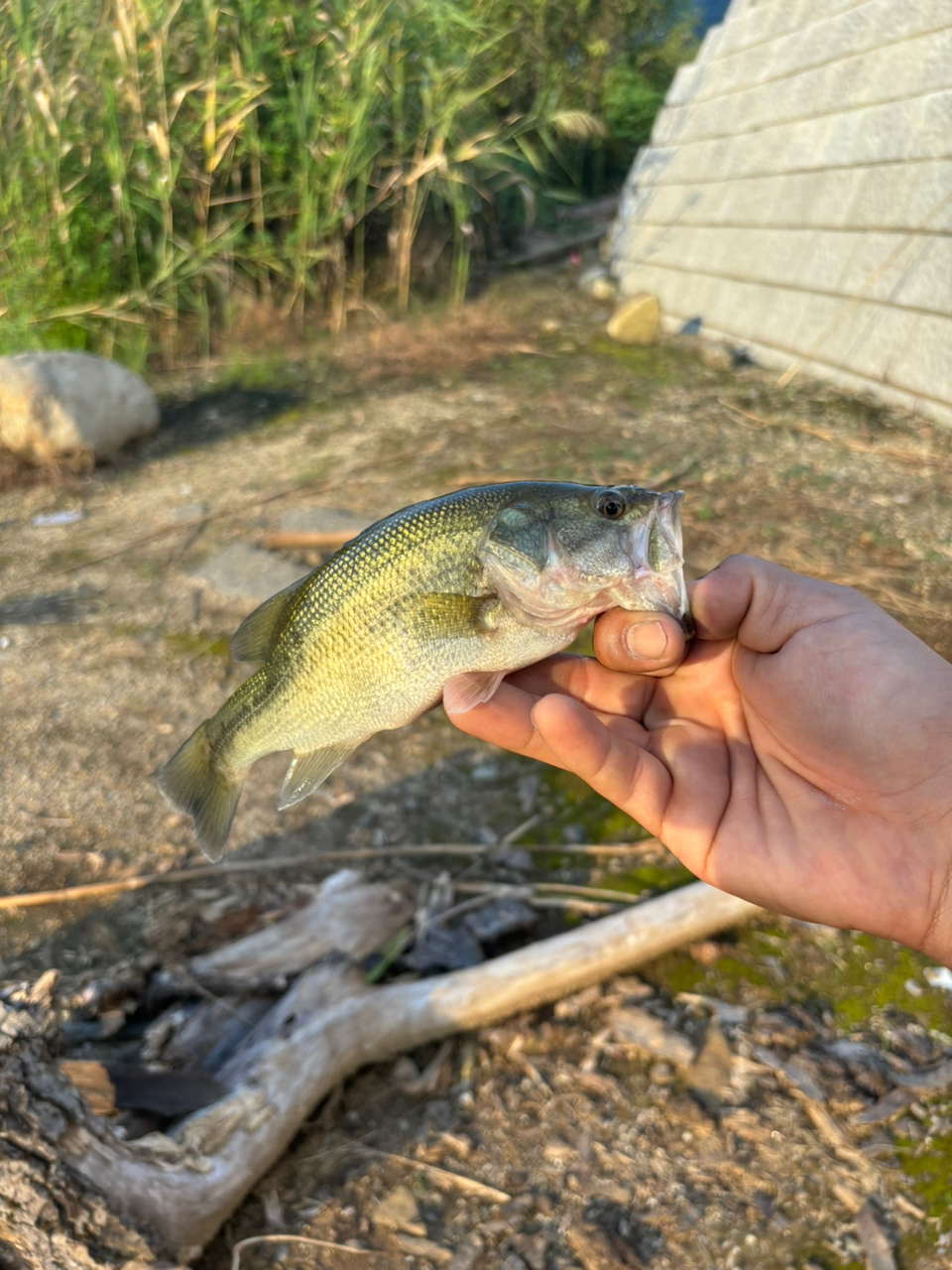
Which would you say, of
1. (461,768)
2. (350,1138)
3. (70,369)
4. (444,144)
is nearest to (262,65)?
(444,144)

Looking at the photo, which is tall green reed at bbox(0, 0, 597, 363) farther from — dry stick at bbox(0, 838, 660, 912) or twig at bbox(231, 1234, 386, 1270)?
twig at bbox(231, 1234, 386, 1270)

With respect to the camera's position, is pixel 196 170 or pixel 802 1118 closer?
pixel 802 1118

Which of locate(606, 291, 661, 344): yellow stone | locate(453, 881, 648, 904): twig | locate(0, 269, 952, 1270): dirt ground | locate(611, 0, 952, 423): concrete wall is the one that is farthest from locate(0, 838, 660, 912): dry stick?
locate(606, 291, 661, 344): yellow stone

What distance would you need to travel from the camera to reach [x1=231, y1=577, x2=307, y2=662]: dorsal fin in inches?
98.6

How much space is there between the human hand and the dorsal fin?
0.59m

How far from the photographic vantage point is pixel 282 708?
2.45 metres

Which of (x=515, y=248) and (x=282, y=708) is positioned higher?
(x=282, y=708)

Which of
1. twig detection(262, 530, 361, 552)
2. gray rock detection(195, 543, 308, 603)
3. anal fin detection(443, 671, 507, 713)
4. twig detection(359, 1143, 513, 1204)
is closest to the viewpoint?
anal fin detection(443, 671, 507, 713)

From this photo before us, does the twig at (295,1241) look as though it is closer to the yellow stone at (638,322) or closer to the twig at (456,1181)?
the twig at (456,1181)

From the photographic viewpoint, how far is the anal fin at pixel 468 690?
2.35 metres

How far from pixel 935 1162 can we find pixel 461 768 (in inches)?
99.3

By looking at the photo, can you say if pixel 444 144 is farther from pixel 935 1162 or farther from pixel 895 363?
pixel 935 1162

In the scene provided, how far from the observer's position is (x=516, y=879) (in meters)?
3.90

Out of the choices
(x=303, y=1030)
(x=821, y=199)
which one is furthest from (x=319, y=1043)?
(x=821, y=199)
